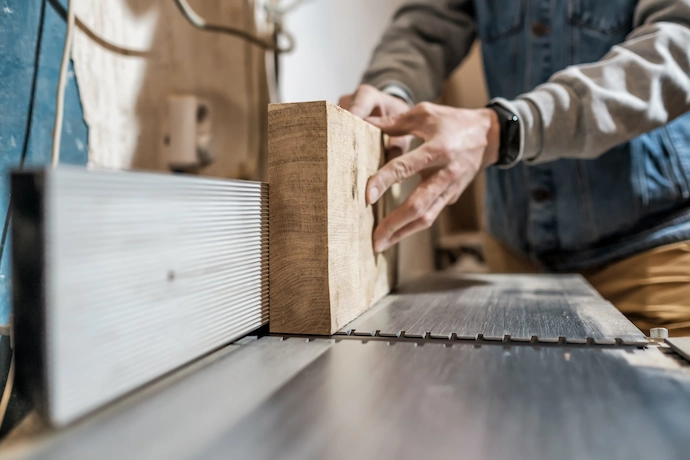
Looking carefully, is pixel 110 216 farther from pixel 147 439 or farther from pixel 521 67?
pixel 521 67

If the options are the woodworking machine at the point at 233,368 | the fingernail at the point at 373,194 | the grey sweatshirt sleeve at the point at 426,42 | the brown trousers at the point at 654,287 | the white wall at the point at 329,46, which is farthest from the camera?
the white wall at the point at 329,46

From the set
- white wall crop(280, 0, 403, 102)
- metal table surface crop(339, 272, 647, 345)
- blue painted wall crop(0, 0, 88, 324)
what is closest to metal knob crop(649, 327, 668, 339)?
metal table surface crop(339, 272, 647, 345)

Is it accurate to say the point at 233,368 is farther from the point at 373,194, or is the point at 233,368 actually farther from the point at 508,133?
the point at 508,133

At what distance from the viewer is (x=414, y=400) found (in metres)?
0.41

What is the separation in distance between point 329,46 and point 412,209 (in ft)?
3.73

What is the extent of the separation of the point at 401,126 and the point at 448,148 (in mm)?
94

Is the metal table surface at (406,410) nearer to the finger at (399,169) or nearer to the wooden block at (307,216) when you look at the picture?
the wooden block at (307,216)

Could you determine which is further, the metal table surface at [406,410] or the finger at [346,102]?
the finger at [346,102]

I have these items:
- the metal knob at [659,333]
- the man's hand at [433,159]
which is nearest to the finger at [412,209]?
the man's hand at [433,159]

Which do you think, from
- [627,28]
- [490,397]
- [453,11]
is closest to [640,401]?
[490,397]

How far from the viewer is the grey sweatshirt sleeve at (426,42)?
49.9 inches

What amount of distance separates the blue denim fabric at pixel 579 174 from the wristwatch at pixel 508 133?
0.38 metres

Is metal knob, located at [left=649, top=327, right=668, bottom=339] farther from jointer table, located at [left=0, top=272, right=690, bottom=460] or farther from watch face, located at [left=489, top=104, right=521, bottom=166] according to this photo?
watch face, located at [left=489, top=104, right=521, bottom=166]

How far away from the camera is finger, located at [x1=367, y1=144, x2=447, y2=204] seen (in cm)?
73
